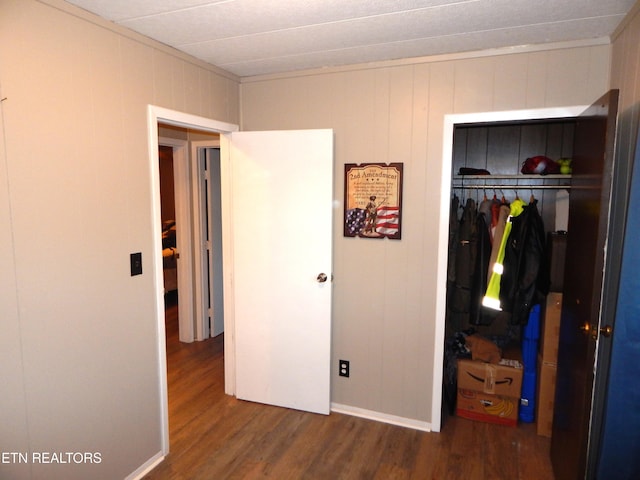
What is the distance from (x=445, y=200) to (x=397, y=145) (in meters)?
0.47

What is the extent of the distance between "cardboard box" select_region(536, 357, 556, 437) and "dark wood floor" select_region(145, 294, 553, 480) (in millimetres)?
80

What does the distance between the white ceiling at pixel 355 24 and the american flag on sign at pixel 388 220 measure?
3.12ft

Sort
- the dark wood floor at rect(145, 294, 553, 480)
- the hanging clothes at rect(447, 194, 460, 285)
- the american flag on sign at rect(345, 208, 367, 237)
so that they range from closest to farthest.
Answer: the dark wood floor at rect(145, 294, 553, 480) → the american flag on sign at rect(345, 208, 367, 237) → the hanging clothes at rect(447, 194, 460, 285)

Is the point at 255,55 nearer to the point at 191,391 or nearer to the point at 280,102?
the point at 280,102

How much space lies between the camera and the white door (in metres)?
2.70

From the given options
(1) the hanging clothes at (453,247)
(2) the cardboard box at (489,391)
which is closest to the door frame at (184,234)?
(1) the hanging clothes at (453,247)

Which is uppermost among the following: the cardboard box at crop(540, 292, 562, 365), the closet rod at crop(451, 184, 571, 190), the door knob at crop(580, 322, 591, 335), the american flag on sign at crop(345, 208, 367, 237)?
the closet rod at crop(451, 184, 571, 190)

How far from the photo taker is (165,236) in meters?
6.02

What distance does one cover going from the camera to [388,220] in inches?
104

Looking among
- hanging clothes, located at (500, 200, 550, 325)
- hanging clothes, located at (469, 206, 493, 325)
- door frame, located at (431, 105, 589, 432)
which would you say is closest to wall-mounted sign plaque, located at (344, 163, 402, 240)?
door frame, located at (431, 105, 589, 432)

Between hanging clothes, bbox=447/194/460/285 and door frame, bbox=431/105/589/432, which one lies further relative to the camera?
hanging clothes, bbox=447/194/460/285

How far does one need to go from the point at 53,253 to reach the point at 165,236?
14.6 ft

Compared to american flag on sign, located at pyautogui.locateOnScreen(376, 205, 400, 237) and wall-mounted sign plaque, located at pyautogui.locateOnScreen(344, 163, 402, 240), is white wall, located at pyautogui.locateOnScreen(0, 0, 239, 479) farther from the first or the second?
american flag on sign, located at pyautogui.locateOnScreen(376, 205, 400, 237)

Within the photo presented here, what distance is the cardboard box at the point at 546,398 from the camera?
263 centimetres
